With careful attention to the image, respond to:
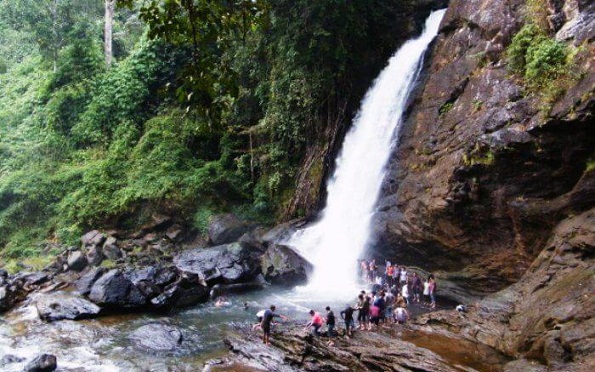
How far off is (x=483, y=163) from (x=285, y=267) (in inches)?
300

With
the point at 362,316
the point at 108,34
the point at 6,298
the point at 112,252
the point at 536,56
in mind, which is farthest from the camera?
the point at 108,34

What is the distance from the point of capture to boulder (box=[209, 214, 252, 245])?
1998cm

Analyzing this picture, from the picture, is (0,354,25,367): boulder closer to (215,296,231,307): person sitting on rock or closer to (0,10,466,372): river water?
(0,10,466,372): river water

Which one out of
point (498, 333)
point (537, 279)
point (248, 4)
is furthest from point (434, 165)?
point (248, 4)

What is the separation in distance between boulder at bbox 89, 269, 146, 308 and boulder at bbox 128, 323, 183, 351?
2077 millimetres

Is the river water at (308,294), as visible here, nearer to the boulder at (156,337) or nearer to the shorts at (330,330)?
the boulder at (156,337)

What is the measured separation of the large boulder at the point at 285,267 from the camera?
1655cm

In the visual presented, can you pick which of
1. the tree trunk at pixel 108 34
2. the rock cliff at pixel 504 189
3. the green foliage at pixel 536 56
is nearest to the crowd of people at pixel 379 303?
the rock cliff at pixel 504 189

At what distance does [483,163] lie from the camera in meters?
12.9

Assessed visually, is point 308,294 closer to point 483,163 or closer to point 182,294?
point 182,294

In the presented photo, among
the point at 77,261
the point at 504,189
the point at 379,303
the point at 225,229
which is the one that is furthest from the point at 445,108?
the point at 77,261

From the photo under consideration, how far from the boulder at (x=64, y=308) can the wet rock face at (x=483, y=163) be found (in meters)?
9.42

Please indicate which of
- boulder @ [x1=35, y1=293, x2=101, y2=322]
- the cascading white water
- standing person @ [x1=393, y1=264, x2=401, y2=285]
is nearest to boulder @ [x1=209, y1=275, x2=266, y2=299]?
the cascading white water

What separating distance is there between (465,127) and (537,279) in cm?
519
